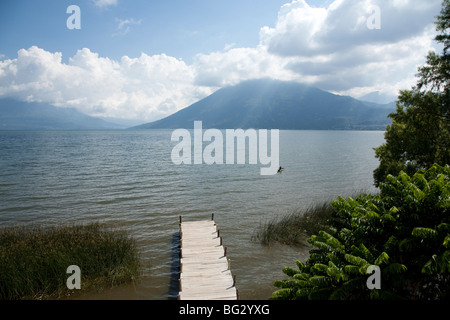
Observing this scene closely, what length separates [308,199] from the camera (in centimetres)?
3700

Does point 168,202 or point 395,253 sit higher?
point 395,253

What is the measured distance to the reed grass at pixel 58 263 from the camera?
48.4ft

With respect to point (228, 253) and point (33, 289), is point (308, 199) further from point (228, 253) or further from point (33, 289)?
point (33, 289)

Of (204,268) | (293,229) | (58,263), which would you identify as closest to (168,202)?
(293,229)

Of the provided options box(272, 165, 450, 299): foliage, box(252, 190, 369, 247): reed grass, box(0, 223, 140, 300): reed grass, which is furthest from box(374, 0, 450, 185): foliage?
box(0, 223, 140, 300): reed grass

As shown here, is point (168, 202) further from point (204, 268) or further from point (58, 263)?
point (58, 263)

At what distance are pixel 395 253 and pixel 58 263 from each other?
17.1 metres

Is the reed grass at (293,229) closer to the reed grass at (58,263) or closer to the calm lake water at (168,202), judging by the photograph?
the calm lake water at (168,202)

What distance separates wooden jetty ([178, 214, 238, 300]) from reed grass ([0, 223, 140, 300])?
12.0 ft

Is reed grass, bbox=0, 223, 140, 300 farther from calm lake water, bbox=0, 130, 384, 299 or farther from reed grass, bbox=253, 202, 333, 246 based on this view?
reed grass, bbox=253, 202, 333, 246

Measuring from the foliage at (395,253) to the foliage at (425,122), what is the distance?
47.0ft

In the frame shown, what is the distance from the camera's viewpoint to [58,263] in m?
15.9
